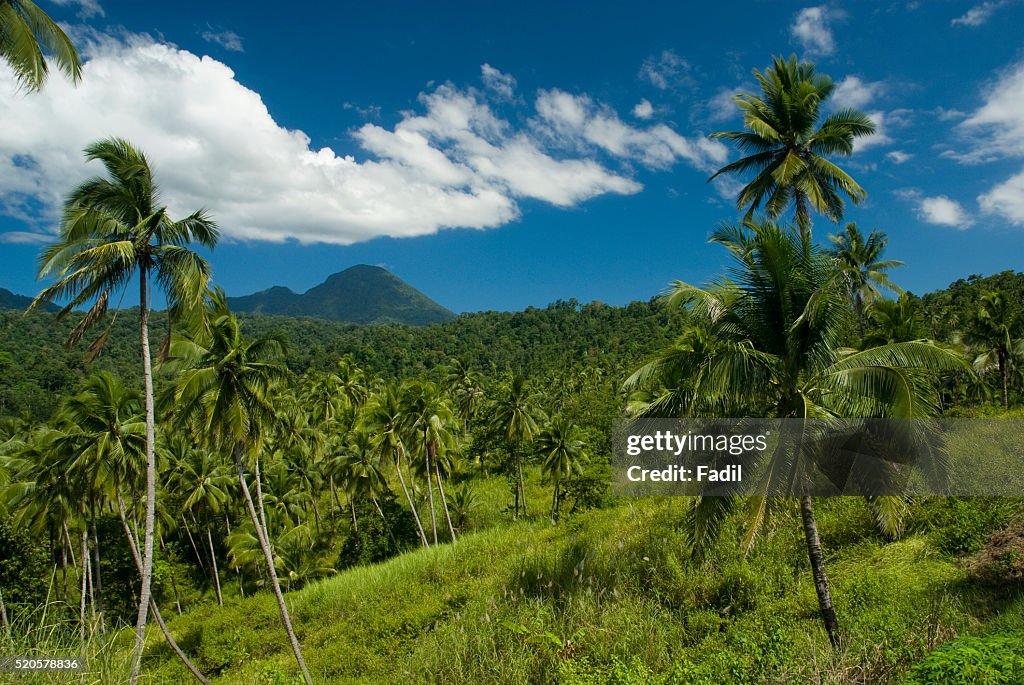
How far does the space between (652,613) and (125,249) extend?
13858 millimetres

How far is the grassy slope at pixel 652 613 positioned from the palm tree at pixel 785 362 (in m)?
1.48

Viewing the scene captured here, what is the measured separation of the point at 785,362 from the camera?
912 centimetres

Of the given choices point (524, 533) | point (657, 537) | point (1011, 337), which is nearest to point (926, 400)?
point (657, 537)

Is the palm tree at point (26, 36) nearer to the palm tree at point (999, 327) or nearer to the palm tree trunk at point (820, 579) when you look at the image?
the palm tree trunk at point (820, 579)

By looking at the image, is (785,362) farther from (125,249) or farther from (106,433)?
(106,433)

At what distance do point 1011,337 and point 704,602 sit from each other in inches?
1012

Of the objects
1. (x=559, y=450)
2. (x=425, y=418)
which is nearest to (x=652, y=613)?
(x=559, y=450)

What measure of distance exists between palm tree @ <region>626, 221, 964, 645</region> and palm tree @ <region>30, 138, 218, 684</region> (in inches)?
428

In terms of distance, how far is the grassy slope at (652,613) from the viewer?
26.8 ft

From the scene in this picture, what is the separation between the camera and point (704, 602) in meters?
12.0

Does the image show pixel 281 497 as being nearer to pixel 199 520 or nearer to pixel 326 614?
pixel 199 520

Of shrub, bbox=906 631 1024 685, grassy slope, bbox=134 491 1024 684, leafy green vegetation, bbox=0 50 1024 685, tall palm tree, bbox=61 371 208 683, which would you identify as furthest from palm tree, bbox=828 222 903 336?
tall palm tree, bbox=61 371 208 683

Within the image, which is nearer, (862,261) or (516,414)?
(862,261)

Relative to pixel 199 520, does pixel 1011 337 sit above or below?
above
